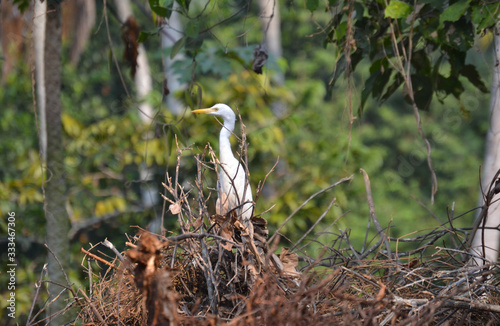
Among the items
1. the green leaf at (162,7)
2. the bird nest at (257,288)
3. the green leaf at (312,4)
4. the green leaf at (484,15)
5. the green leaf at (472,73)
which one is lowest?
the bird nest at (257,288)

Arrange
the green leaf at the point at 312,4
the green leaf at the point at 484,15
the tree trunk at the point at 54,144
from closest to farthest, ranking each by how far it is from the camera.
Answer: the green leaf at the point at 484,15 < the green leaf at the point at 312,4 < the tree trunk at the point at 54,144

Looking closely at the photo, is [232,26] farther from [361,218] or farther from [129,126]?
[129,126]

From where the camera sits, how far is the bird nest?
125 centimetres

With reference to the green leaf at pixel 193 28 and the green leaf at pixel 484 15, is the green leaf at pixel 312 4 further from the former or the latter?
the green leaf at pixel 484 15

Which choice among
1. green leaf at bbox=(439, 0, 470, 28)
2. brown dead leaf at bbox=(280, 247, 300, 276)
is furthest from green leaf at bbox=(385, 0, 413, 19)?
brown dead leaf at bbox=(280, 247, 300, 276)

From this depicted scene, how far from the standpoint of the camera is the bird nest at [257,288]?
125 centimetres

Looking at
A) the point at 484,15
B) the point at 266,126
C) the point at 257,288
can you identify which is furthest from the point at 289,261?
the point at 266,126

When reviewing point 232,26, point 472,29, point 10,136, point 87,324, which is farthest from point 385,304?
point 232,26

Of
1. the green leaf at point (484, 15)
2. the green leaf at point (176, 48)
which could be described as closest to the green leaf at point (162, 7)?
the green leaf at point (176, 48)

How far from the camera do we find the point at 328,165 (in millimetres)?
5109

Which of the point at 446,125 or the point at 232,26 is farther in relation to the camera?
the point at 446,125

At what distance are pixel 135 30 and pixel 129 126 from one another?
8.21ft

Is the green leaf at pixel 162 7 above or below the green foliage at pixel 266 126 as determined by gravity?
above

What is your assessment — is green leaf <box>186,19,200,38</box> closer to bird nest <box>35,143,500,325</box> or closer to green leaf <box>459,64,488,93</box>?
bird nest <box>35,143,500,325</box>
